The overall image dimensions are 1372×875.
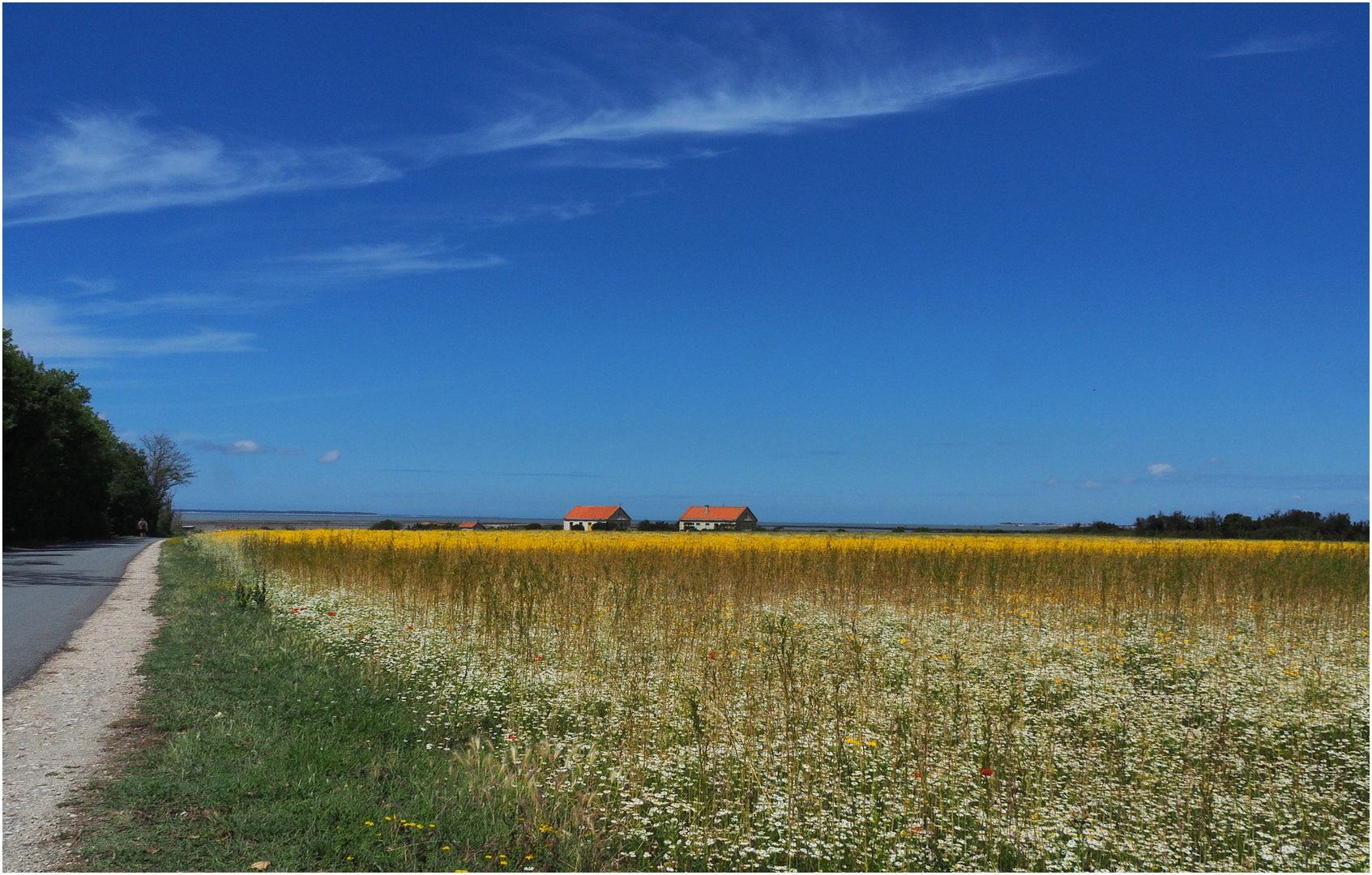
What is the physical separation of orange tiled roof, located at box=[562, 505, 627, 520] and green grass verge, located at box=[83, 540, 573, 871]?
74223 mm

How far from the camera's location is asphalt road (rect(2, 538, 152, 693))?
9.35 m

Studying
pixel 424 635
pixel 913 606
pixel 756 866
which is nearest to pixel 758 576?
pixel 913 606

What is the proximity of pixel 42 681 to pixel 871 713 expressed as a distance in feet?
26.1

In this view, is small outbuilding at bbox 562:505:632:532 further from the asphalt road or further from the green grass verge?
the green grass verge

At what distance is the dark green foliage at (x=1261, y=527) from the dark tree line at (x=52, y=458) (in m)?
61.3

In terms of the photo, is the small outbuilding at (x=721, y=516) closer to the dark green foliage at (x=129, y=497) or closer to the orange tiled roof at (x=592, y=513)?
the orange tiled roof at (x=592, y=513)

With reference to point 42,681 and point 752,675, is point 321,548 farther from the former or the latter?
point 752,675

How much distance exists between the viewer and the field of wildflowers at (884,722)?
4.81 m

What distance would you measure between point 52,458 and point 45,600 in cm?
3664

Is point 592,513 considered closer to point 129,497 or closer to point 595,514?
point 595,514

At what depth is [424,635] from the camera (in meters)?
9.34

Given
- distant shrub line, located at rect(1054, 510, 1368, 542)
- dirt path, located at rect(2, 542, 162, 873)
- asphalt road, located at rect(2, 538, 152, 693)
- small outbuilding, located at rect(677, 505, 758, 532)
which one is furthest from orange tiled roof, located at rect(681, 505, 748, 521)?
dirt path, located at rect(2, 542, 162, 873)

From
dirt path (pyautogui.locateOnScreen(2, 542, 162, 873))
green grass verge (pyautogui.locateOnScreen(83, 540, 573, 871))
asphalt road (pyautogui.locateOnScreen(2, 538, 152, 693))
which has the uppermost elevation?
green grass verge (pyautogui.locateOnScreen(83, 540, 573, 871))

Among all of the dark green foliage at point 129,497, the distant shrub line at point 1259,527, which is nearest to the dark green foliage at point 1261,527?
the distant shrub line at point 1259,527
